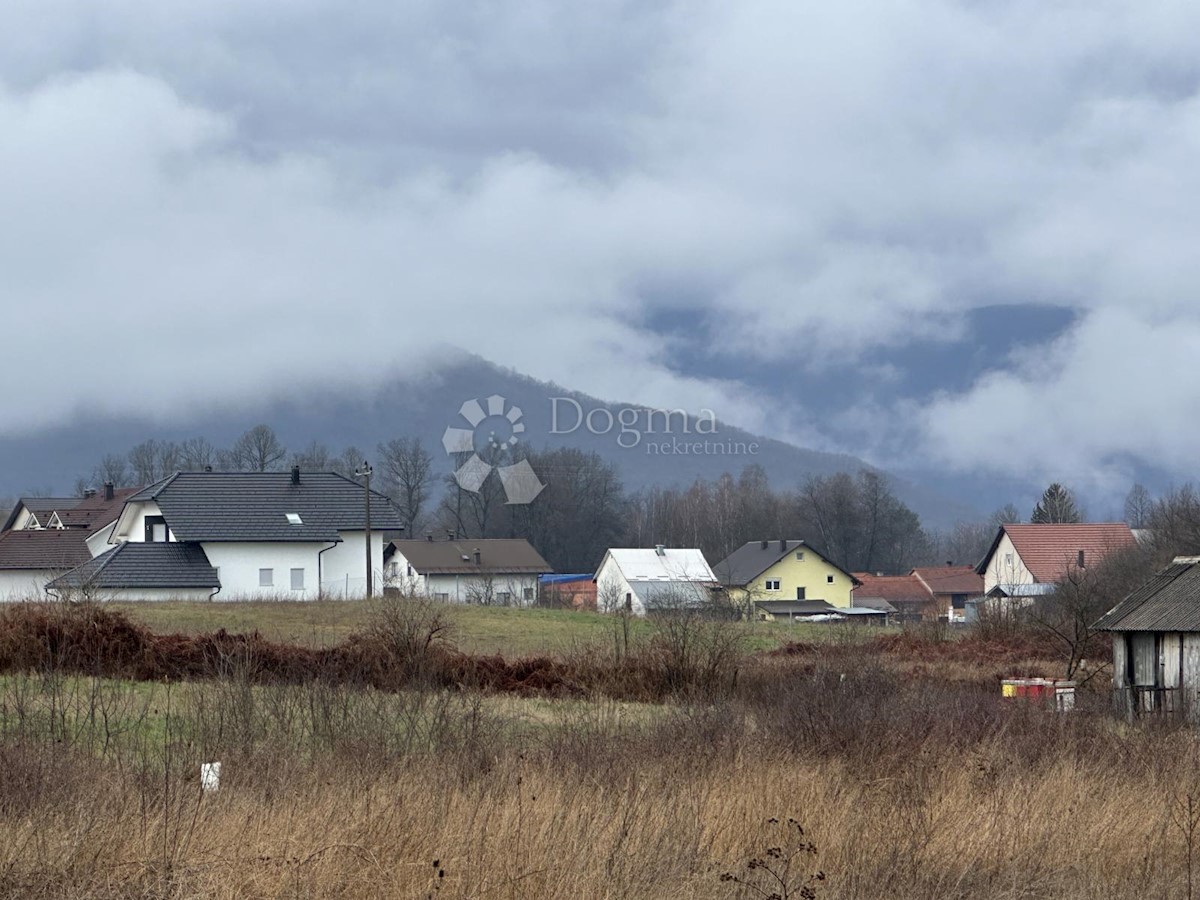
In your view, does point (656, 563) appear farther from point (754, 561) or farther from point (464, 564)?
point (464, 564)

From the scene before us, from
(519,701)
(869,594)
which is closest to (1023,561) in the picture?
(869,594)

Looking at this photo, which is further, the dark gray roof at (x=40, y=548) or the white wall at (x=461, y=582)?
the white wall at (x=461, y=582)

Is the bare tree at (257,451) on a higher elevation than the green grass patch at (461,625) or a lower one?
higher

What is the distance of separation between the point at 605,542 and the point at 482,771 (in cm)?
11430

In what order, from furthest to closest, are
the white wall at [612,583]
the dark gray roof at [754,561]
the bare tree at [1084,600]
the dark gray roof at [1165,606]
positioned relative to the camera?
the dark gray roof at [754,561], the white wall at [612,583], the bare tree at [1084,600], the dark gray roof at [1165,606]

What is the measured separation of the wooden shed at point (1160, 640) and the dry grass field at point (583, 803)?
370 inches

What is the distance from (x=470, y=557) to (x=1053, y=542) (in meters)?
39.8

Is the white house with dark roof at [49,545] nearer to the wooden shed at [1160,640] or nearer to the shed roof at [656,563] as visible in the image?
the shed roof at [656,563]

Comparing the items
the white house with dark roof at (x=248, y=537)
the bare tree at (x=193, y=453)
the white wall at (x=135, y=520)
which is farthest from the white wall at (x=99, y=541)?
the bare tree at (x=193, y=453)

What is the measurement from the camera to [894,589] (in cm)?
11850

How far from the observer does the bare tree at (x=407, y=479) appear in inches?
5709

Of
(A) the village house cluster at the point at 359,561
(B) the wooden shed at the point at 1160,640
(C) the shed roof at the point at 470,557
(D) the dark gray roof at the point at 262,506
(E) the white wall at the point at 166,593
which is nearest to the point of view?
(B) the wooden shed at the point at 1160,640

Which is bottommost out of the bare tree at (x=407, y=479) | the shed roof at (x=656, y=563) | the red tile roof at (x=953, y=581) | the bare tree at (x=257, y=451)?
the red tile roof at (x=953, y=581)

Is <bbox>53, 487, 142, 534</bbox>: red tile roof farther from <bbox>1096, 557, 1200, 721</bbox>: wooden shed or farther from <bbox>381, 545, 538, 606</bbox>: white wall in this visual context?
<bbox>1096, 557, 1200, 721</bbox>: wooden shed
